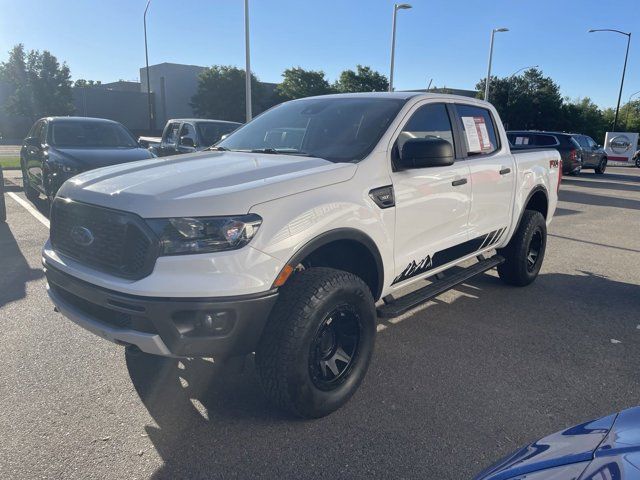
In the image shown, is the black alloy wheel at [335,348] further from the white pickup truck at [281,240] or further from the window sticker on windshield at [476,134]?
the window sticker on windshield at [476,134]

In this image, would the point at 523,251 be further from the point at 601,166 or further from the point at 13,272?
the point at 601,166

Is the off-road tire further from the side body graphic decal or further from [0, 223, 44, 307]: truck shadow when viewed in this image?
[0, 223, 44, 307]: truck shadow

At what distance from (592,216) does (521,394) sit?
8.95 m

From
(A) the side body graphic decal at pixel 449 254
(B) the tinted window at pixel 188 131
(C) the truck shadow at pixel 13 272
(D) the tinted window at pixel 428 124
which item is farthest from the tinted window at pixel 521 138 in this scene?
(C) the truck shadow at pixel 13 272

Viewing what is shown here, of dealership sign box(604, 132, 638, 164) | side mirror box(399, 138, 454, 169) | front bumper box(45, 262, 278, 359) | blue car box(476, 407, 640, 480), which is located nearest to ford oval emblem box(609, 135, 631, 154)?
dealership sign box(604, 132, 638, 164)

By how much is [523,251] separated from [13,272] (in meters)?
5.53

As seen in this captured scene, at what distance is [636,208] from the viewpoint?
12.4 metres

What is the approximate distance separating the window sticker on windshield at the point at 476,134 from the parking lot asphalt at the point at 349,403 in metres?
1.53

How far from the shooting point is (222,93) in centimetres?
4900

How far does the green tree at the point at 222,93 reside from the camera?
49000mm

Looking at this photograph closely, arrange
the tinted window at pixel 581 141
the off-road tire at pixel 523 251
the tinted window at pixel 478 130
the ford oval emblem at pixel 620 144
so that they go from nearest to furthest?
the tinted window at pixel 478 130, the off-road tire at pixel 523 251, the tinted window at pixel 581 141, the ford oval emblem at pixel 620 144

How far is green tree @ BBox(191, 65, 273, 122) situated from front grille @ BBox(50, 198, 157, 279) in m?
47.9

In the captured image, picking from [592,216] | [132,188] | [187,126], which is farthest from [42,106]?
[132,188]

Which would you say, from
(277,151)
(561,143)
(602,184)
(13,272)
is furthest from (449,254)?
(561,143)
